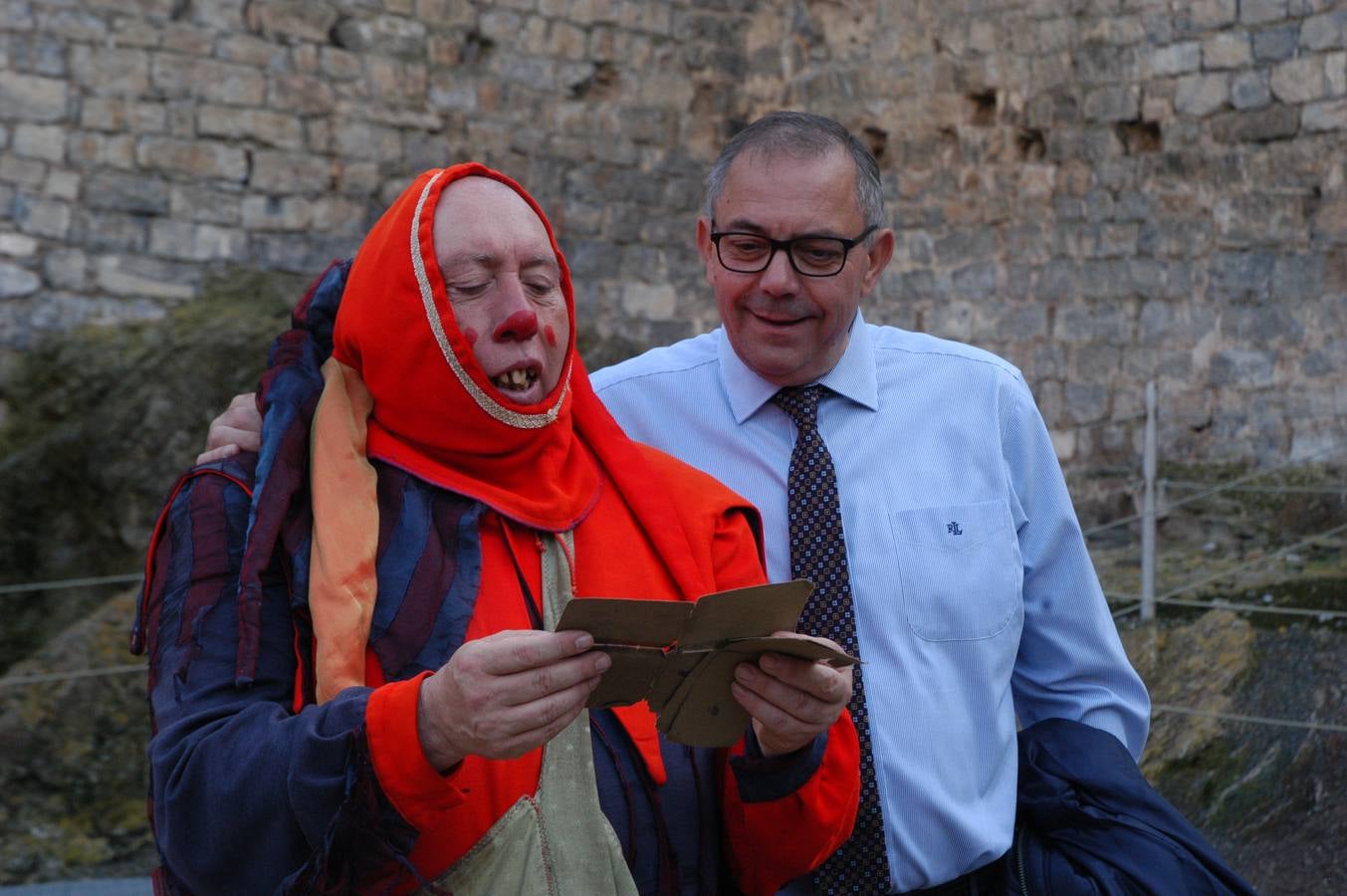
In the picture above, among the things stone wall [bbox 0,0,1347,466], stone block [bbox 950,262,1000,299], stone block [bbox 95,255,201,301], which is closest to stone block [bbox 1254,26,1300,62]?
stone wall [bbox 0,0,1347,466]

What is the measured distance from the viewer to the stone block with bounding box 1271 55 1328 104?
7.54 m

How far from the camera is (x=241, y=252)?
8.68 m

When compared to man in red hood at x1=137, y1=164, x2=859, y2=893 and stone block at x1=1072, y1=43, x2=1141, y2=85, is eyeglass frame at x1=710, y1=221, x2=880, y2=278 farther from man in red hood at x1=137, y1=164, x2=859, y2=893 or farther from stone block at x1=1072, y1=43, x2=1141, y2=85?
stone block at x1=1072, y1=43, x2=1141, y2=85

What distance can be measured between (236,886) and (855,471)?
117 centimetres

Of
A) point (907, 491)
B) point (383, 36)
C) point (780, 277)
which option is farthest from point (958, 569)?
point (383, 36)

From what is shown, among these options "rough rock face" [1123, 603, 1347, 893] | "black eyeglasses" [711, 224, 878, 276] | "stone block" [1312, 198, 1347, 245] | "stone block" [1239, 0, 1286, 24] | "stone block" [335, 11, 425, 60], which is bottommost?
"rough rock face" [1123, 603, 1347, 893]

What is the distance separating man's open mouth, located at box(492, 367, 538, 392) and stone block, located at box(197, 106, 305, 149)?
23.4ft

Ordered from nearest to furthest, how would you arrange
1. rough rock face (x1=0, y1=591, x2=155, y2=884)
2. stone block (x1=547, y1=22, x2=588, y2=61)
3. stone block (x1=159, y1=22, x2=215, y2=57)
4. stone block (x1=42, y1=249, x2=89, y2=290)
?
rough rock face (x1=0, y1=591, x2=155, y2=884) → stone block (x1=42, y1=249, x2=89, y2=290) → stone block (x1=159, y1=22, x2=215, y2=57) → stone block (x1=547, y1=22, x2=588, y2=61)

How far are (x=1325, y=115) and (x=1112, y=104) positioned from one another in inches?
46.6

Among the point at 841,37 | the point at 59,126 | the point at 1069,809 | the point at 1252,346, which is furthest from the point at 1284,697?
the point at 59,126

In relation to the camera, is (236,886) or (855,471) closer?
(236,886)

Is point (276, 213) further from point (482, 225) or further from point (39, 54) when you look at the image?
point (482, 225)

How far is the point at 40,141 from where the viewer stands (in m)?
8.08

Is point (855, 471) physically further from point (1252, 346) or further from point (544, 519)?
point (1252, 346)
